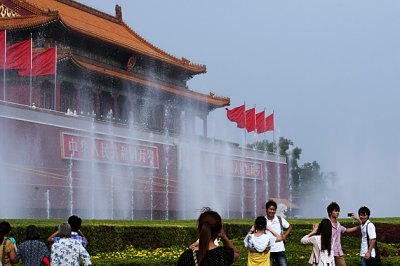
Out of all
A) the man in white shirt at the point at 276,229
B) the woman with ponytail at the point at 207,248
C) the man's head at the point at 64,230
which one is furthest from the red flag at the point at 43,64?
the woman with ponytail at the point at 207,248

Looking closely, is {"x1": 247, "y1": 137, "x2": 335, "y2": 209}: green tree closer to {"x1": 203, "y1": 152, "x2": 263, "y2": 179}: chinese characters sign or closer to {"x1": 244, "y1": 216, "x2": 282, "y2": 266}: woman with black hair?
{"x1": 203, "y1": 152, "x2": 263, "y2": 179}: chinese characters sign

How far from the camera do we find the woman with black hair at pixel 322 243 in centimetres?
859

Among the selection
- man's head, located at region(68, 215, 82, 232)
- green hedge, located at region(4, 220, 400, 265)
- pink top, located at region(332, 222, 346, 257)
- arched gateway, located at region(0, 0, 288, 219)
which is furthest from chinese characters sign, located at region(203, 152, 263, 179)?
man's head, located at region(68, 215, 82, 232)

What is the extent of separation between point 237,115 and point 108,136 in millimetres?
12396

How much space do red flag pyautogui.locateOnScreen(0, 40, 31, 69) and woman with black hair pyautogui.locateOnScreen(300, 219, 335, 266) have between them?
62.3 ft

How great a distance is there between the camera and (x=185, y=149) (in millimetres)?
32688

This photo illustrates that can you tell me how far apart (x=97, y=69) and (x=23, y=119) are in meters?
7.88

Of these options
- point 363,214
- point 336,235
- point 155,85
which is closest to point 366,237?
point 363,214

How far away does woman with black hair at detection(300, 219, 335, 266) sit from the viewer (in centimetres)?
859

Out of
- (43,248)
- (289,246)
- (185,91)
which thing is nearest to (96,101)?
(185,91)

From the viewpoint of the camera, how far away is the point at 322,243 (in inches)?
341

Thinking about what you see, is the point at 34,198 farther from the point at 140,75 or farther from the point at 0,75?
the point at 140,75

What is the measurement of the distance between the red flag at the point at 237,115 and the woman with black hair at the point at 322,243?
30.0 metres

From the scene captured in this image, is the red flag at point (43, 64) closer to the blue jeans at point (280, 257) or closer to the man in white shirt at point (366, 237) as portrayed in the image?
the blue jeans at point (280, 257)
